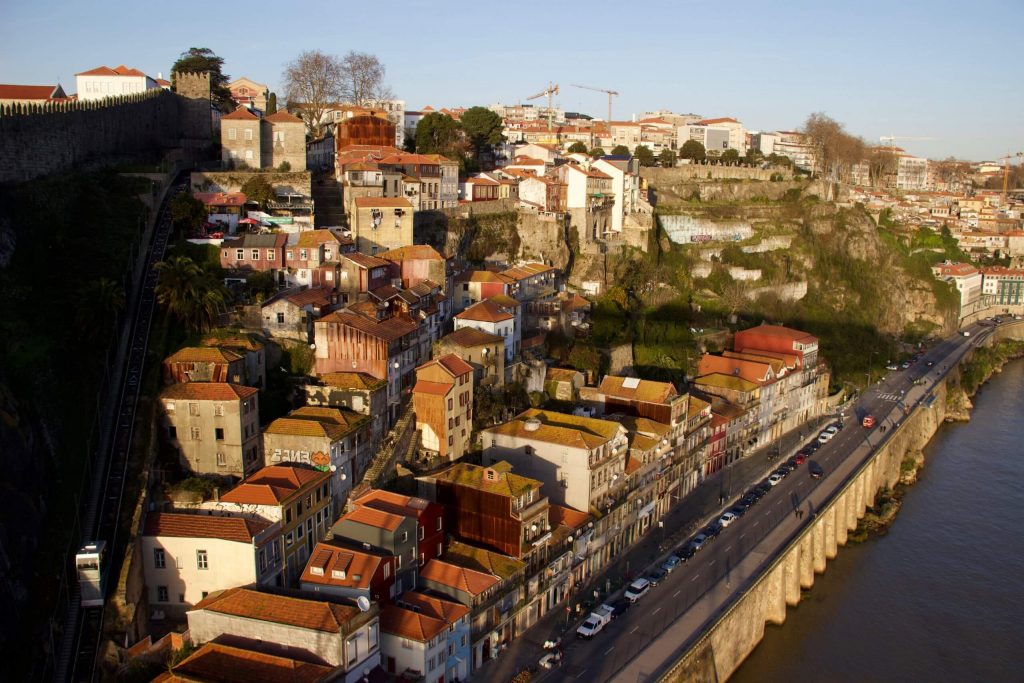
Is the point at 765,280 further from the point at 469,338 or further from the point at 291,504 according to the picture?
the point at 291,504

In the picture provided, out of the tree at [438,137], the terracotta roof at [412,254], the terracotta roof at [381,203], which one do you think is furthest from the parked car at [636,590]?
the tree at [438,137]

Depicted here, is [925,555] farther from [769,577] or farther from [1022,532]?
[769,577]

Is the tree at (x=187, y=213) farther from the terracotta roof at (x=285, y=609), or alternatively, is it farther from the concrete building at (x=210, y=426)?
the terracotta roof at (x=285, y=609)

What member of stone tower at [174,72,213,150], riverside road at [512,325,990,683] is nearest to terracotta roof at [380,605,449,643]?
riverside road at [512,325,990,683]

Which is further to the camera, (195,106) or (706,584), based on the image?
(195,106)

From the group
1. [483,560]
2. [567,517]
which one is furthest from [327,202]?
[483,560]
